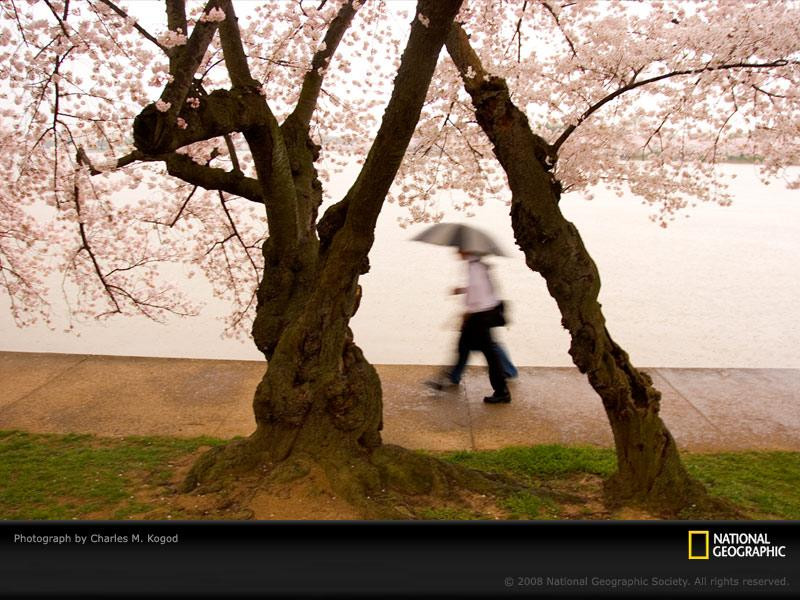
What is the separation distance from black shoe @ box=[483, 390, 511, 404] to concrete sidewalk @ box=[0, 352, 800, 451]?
0.19 ft

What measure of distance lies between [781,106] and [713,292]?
599 centimetres

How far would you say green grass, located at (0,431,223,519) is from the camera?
3611 mm

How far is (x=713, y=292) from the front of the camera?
9.91 meters

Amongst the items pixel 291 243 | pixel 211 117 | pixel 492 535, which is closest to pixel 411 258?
pixel 291 243

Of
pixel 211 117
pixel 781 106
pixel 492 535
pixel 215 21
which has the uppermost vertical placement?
pixel 781 106

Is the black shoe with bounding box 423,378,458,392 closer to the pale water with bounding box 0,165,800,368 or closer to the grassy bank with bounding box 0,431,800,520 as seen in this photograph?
the pale water with bounding box 0,165,800,368

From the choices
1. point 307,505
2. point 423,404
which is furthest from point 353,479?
point 423,404

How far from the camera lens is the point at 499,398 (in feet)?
17.5

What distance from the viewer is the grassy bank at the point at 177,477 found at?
354 centimetres

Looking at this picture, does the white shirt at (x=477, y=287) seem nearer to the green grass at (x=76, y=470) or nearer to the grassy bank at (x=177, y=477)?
the grassy bank at (x=177, y=477)

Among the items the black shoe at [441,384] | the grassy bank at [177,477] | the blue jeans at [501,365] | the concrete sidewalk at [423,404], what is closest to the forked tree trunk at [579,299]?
Answer: the grassy bank at [177,477]

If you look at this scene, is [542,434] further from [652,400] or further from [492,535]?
[492,535]

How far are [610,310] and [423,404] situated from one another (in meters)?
4.43

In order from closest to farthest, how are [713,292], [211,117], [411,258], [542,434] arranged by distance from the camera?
1. [211,117]
2. [542,434]
3. [713,292]
4. [411,258]
